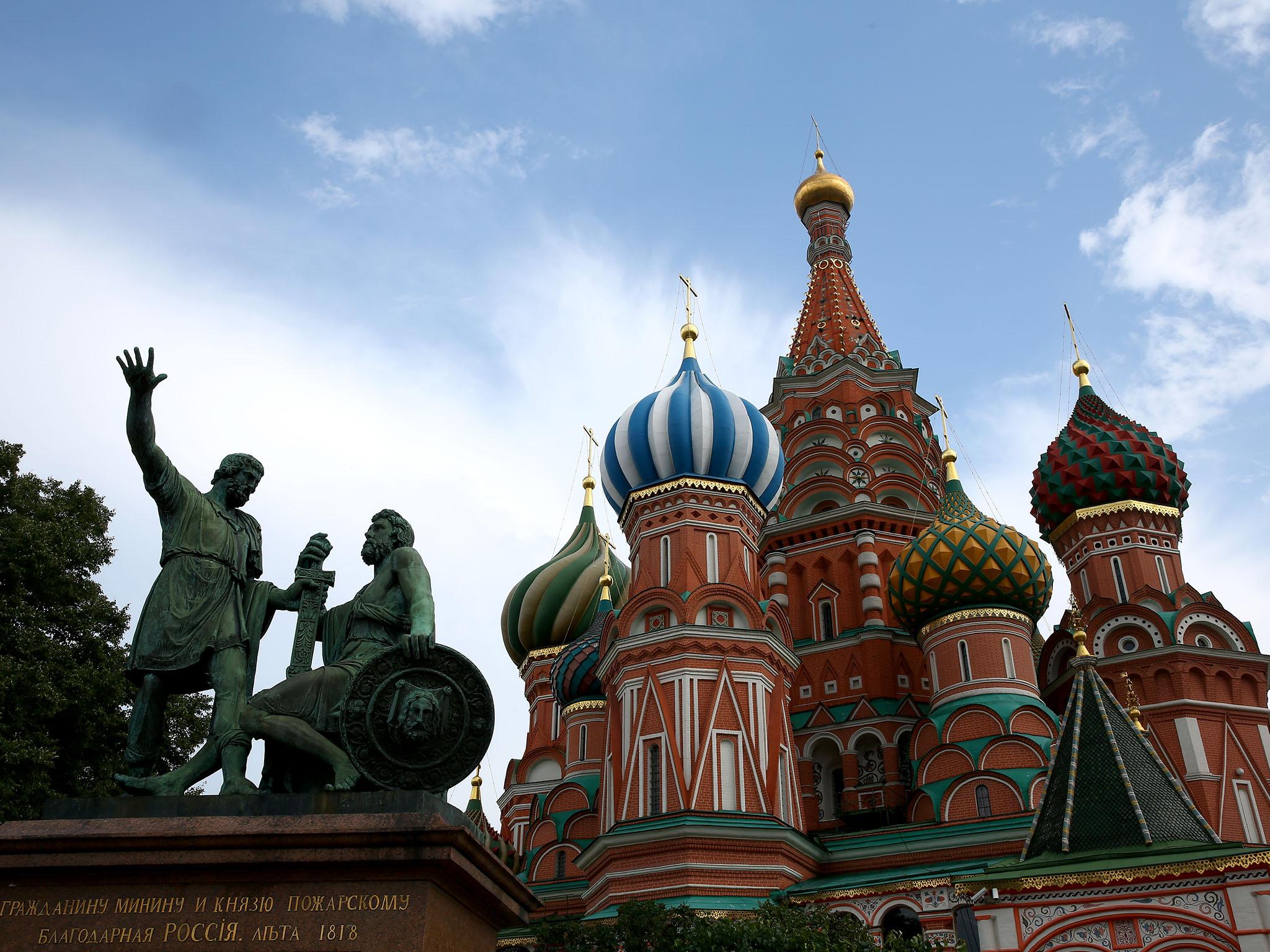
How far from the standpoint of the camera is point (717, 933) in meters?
14.7

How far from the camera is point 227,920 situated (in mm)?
6125

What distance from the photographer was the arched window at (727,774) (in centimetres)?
2181

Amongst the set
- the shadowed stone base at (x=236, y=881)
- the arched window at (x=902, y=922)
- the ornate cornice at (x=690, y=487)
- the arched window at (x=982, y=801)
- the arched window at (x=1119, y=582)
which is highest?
the ornate cornice at (x=690, y=487)

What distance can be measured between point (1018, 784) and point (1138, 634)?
713cm

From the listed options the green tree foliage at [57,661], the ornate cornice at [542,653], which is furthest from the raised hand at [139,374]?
the ornate cornice at [542,653]

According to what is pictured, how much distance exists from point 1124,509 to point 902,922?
13333mm

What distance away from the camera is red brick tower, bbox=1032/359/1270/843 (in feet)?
81.2

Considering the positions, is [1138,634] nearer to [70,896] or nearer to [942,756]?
[942,756]

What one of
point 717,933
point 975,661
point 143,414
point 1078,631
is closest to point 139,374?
point 143,414

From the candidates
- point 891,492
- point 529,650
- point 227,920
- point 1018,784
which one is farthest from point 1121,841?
point 529,650

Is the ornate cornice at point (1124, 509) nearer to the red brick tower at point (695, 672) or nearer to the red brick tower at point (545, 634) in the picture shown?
the red brick tower at point (695, 672)

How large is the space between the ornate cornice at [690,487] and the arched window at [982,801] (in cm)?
794

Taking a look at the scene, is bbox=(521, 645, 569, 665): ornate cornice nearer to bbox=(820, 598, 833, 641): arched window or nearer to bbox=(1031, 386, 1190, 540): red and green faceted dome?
bbox=(820, 598, 833, 641): arched window

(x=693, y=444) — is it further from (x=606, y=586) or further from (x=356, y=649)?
(x=356, y=649)
